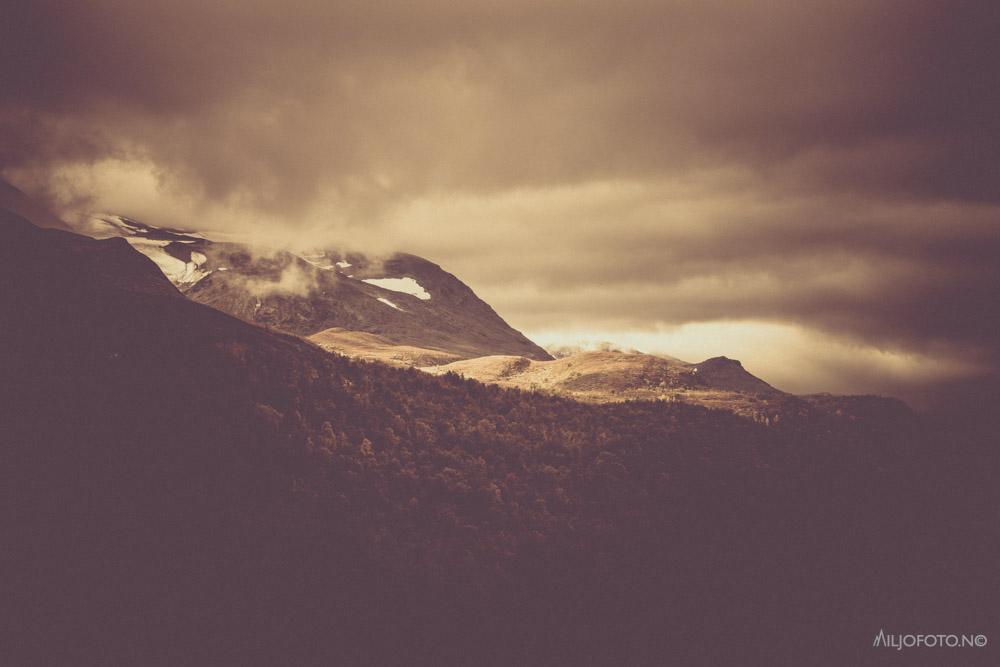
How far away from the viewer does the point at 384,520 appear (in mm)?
16859

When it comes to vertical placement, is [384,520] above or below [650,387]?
below

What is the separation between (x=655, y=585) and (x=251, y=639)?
1126cm

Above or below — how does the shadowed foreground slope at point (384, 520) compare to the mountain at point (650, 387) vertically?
below

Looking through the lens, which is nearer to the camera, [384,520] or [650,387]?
[384,520]

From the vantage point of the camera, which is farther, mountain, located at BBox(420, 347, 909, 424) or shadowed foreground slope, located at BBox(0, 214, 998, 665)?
mountain, located at BBox(420, 347, 909, 424)

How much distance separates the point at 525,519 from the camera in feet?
62.5

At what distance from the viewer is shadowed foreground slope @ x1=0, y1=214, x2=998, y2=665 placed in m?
12.9

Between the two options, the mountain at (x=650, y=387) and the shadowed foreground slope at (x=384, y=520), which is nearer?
the shadowed foreground slope at (x=384, y=520)

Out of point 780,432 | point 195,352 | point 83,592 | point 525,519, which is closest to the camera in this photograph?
point 83,592

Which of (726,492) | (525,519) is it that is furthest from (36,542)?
(726,492)

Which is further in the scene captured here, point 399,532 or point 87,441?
point 399,532

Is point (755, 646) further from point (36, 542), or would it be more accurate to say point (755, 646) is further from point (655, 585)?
point (36, 542)

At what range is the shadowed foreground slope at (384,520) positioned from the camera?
12.9 m

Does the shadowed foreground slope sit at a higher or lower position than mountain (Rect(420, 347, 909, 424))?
lower
